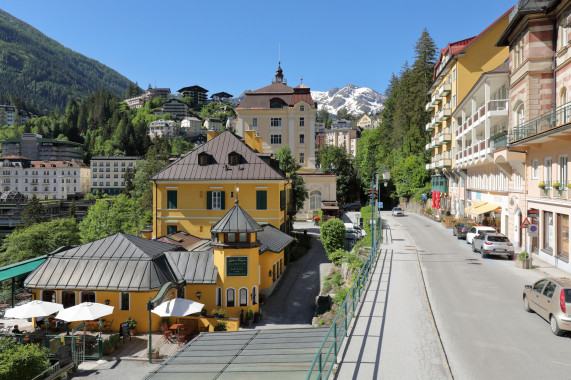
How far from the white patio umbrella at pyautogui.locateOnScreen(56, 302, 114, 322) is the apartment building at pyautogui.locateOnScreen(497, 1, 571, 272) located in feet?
69.3

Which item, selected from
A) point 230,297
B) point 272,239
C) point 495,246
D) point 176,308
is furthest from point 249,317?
point 495,246

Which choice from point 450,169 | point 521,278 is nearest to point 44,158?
point 450,169

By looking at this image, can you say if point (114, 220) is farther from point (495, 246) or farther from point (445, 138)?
point (495, 246)

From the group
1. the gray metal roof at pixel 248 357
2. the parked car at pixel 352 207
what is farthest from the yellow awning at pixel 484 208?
the parked car at pixel 352 207

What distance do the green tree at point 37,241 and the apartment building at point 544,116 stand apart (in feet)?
180

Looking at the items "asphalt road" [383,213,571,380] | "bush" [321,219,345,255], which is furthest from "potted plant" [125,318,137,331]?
"bush" [321,219,345,255]

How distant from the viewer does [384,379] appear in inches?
336

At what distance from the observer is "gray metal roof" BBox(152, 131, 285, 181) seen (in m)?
33.1

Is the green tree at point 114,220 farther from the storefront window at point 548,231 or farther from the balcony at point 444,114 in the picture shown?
the storefront window at point 548,231

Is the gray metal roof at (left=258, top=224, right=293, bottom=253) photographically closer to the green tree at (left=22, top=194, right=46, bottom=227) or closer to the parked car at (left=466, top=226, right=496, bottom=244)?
the parked car at (left=466, top=226, right=496, bottom=244)

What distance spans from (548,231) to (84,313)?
23846mm

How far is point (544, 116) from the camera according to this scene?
2031cm

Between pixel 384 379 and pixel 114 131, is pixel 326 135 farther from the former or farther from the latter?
pixel 384 379

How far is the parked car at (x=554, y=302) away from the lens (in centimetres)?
1122
